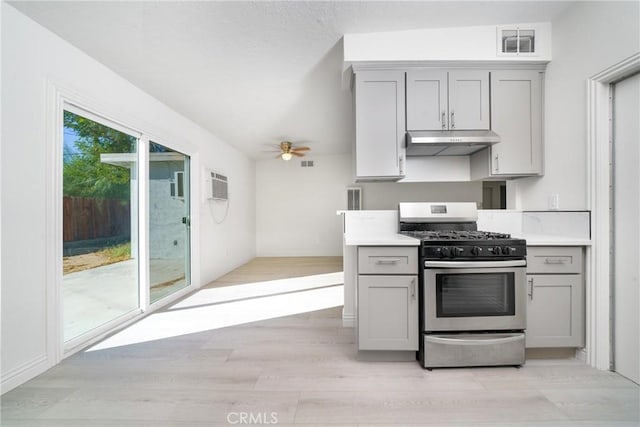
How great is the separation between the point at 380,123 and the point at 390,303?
152cm

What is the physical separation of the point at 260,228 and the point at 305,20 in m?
5.43

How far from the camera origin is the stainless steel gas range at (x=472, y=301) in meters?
1.98

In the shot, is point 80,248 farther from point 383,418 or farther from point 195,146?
point 383,418

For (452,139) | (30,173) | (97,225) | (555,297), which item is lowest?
(555,297)

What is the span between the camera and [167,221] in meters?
3.62

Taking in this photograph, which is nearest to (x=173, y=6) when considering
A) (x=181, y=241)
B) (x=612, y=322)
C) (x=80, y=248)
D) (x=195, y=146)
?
(x=80, y=248)

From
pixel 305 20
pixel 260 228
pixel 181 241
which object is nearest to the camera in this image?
pixel 305 20

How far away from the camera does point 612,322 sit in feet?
6.45

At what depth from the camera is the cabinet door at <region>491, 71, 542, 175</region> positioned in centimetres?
250

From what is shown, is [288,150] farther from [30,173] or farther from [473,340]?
[473,340]

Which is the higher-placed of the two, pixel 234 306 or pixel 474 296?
pixel 474 296

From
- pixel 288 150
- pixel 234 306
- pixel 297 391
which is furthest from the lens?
pixel 288 150

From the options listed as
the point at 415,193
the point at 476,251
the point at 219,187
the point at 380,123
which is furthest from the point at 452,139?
the point at 415,193

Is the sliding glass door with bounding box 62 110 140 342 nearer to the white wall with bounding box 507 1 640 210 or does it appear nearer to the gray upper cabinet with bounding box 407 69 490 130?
the gray upper cabinet with bounding box 407 69 490 130
